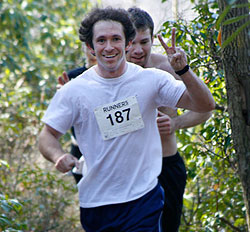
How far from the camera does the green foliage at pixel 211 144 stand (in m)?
3.99

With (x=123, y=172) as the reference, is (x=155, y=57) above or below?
above

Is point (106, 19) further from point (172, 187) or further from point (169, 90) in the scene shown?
point (172, 187)

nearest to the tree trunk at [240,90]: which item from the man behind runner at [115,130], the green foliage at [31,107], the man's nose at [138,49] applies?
the man behind runner at [115,130]

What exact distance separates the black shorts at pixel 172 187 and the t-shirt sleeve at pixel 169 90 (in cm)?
90

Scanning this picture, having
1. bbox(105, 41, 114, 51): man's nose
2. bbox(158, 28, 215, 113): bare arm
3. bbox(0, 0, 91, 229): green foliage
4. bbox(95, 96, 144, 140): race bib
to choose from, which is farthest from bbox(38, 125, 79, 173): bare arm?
bbox(0, 0, 91, 229): green foliage

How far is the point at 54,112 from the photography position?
3.23 meters

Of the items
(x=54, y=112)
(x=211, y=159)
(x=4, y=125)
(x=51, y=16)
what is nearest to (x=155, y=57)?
(x=211, y=159)

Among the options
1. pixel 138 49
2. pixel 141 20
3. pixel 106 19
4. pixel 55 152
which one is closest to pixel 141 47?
pixel 138 49

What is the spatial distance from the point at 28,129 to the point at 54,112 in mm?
4400

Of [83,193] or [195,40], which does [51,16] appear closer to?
[195,40]

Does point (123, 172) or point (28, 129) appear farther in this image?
point (28, 129)

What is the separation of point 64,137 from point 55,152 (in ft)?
14.5

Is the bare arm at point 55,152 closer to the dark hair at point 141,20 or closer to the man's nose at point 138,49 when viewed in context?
the man's nose at point 138,49

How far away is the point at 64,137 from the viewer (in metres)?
7.52
